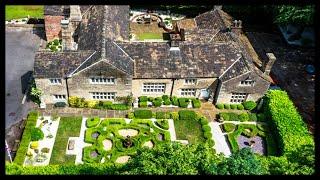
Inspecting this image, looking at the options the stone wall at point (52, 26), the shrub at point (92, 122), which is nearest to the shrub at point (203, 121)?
the shrub at point (92, 122)

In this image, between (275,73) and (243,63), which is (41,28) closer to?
(243,63)

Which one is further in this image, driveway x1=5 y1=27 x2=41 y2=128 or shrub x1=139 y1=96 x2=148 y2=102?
shrub x1=139 y1=96 x2=148 y2=102

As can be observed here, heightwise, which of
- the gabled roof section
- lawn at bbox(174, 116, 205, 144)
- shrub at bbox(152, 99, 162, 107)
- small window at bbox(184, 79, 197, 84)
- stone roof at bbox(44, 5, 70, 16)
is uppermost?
stone roof at bbox(44, 5, 70, 16)

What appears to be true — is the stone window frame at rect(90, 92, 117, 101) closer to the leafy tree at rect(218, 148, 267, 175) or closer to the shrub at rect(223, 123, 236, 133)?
the shrub at rect(223, 123, 236, 133)

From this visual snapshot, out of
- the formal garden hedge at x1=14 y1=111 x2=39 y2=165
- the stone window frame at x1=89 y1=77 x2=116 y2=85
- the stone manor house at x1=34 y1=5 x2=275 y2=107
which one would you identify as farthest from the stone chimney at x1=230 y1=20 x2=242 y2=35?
the formal garden hedge at x1=14 y1=111 x2=39 y2=165

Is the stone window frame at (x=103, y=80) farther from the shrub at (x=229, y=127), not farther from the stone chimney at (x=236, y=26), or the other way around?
the stone chimney at (x=236, y=26)

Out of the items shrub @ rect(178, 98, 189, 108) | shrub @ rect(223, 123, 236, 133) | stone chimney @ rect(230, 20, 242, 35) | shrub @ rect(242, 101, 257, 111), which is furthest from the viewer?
stone chimney @ rect(230, 20, 242, 35)

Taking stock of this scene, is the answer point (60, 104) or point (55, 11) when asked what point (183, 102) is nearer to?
point (60, 104)

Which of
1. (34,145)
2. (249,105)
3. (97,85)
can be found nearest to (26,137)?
(34,145)
